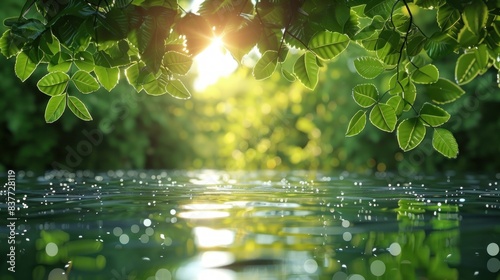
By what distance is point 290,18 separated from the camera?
3104mm

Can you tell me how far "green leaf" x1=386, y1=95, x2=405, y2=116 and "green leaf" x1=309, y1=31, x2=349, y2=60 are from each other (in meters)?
0.36

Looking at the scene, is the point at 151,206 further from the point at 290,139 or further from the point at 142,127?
the point at 290,139

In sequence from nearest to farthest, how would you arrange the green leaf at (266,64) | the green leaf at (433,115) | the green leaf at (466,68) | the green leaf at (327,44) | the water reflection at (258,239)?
the water reflection at (258,239) → the green leaf at (466,68) → the green leaf at (433,115) → the green leaf at (327,44) → the green leaf at (266,64)

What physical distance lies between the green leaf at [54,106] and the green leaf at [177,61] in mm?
550

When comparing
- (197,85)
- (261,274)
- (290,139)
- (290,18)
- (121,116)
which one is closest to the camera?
(261,274)

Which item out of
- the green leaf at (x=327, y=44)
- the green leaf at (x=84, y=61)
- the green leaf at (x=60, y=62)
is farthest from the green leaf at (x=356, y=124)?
the green leaf at (x=60, y=62)

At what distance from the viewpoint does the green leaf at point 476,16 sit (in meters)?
2.54

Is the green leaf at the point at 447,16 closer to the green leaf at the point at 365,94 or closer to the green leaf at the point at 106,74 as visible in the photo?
the green leaf at the point at 365,94

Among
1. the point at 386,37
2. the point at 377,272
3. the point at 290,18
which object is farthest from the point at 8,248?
the point at 386,37

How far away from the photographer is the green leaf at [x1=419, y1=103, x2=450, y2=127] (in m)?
2.90

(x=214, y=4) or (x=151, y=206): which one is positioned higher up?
(x=214, y=4)

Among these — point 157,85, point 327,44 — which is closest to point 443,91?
point 327,44

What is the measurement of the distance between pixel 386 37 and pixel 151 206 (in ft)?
5.79

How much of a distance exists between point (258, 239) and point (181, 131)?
19.3m
